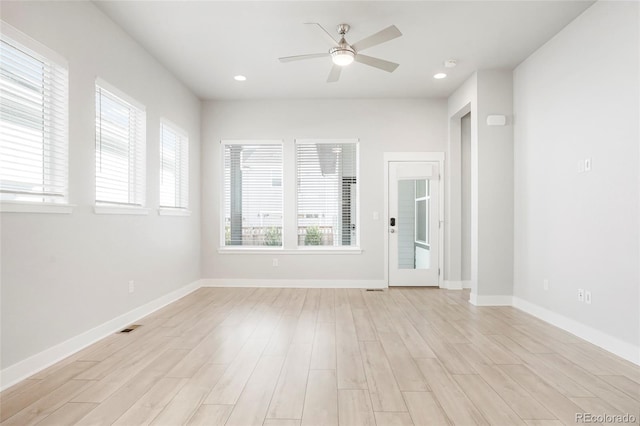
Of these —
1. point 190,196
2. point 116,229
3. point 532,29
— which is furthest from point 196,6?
point 532,29

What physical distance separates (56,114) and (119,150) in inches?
33.5

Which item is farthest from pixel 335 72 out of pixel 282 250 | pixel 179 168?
pixel 282 250

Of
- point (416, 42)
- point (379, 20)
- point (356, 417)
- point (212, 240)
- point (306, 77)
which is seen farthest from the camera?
point (212, 240)

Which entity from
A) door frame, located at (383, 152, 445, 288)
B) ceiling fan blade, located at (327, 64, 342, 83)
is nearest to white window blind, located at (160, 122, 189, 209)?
ceiling fan blade, located at (327, 64, 342, 83)

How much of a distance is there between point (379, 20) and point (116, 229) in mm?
3309

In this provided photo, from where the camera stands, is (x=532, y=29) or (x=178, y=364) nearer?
(x=178, y=364)

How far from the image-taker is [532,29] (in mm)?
3525

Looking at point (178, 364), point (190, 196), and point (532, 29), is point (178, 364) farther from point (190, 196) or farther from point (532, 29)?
point (532, 29)

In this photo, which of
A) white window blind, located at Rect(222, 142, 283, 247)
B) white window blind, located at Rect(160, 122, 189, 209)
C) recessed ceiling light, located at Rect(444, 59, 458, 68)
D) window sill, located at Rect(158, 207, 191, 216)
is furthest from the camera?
white window blind, located at Rect(222, 142, 283, 247)

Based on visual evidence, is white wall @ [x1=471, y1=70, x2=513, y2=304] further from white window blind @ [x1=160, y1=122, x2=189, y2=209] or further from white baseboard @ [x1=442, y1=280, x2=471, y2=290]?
white window blind @ [x1=160, y1=122, x2=189, y2=209]

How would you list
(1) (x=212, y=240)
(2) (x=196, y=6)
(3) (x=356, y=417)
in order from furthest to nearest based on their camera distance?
(1) (x=212, y=240) < (2) (x=196, y=6) < (3) (x=356, y=417)

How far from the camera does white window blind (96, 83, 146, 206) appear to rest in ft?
10.8

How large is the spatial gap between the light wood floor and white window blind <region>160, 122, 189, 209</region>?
167cm

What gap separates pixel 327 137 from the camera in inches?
225
